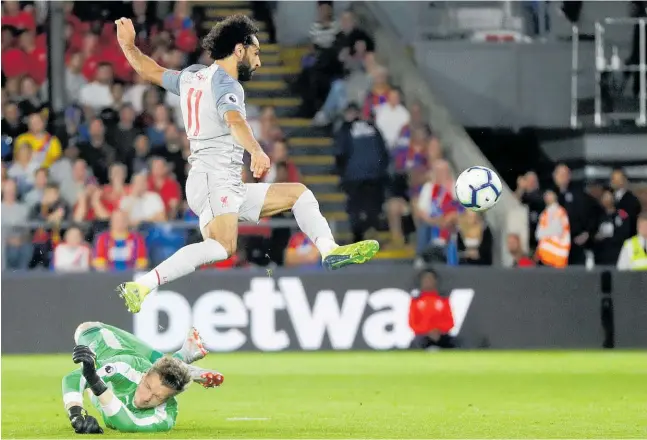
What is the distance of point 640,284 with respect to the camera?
702 inches

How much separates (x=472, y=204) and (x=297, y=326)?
6.73 m

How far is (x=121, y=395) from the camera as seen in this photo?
961 cm

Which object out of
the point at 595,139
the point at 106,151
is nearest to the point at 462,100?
the point at 595,139

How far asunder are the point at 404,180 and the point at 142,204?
3694mm

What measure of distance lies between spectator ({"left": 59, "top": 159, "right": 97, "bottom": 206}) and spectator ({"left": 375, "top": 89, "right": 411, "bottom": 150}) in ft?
13.3

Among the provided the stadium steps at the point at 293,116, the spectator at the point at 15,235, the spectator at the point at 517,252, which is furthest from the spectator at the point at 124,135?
the spectator at the point at 517,252

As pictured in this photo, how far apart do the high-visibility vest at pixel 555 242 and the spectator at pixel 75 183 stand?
5.64 m

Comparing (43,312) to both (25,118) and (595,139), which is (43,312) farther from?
(595,139)

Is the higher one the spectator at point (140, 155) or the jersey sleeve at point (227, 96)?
the jersey sleeve at point (227, 96)

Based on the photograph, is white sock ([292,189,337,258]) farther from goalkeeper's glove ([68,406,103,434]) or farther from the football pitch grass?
goalkeeper's glove ([68,406,103,434])

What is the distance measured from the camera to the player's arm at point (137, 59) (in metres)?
10.3

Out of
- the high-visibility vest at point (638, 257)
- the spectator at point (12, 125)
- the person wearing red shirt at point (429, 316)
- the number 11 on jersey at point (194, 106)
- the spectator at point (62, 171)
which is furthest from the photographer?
the spectator at point (12, 125)

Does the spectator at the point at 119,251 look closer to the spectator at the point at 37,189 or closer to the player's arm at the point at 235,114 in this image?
the spectator at the point at 37,189

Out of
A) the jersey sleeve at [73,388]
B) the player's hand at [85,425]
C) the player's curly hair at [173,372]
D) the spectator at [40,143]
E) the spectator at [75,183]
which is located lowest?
the player's hand at [85,425]
